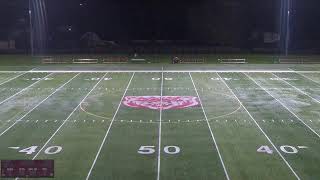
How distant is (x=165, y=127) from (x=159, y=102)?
16.1ft

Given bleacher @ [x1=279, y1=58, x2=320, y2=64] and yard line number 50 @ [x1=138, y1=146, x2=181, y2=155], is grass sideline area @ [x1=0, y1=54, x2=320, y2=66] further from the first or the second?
yard line number 50 @ [x1=138, y1=146, x2=181, y2=155]

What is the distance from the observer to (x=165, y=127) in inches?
754

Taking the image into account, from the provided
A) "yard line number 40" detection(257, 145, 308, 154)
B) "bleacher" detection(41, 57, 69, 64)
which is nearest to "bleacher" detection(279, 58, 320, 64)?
"bleacher" detection(41, 57, 69, 64)

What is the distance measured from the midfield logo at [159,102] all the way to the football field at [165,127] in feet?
0.15

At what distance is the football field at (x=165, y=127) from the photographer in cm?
1445

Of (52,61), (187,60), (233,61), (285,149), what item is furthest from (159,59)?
(285,149)

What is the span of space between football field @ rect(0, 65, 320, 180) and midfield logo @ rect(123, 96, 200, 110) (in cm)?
5

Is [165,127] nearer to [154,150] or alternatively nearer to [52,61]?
[154,150]

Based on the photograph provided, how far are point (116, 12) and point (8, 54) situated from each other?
38.9 feet

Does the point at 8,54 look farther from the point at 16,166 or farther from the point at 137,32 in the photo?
the point at 16,166

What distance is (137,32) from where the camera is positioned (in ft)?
183

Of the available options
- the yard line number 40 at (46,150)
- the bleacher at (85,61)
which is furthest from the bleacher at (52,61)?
the yard line number 40 at (46,150)

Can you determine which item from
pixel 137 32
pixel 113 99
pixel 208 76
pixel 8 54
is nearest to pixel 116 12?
pixel 137 32

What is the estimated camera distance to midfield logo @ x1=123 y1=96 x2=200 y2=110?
75.7ft
